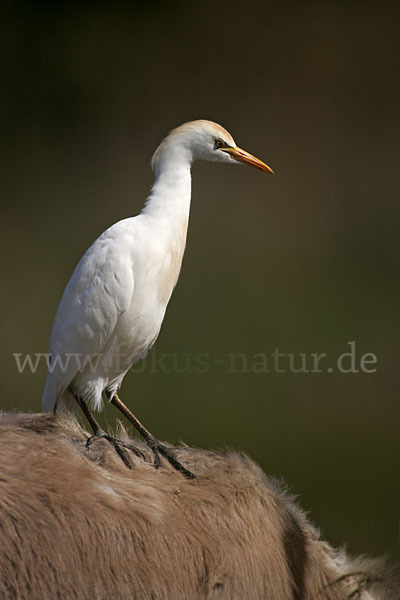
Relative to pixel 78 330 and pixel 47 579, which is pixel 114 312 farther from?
pixel 47 579

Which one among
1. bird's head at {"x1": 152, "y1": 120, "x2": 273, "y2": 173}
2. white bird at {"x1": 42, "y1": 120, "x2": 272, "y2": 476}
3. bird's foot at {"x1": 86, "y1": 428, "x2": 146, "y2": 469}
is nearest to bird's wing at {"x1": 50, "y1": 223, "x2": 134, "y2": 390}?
white bird at {"x1": 42, "y1": 120, "x2": 272, "y2": 476}

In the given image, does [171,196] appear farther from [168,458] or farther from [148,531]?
[148,531]

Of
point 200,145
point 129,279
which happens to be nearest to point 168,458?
point 129,279

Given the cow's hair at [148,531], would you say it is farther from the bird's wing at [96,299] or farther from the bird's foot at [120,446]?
the bird's wing at [96,299]

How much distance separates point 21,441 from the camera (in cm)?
96

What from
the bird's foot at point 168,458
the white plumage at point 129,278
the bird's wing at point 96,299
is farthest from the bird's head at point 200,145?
the bird's foot at point 168,458

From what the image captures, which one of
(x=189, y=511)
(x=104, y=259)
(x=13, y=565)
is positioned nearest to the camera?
(x=13, y=565)

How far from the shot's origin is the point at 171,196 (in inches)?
57.2

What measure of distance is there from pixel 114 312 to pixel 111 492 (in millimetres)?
557

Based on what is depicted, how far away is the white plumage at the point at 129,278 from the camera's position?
1.46 meters

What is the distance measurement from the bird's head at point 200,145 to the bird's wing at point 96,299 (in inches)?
7.1

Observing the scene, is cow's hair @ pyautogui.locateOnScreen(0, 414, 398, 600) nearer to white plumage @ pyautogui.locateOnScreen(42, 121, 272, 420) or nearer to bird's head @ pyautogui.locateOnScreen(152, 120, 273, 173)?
white plumage @ pyautogui.locateOnScreen(42, 121, 272, 420)

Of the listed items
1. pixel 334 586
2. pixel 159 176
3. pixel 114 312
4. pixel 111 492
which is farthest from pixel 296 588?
pixel 159 176

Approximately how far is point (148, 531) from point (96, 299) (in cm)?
60
